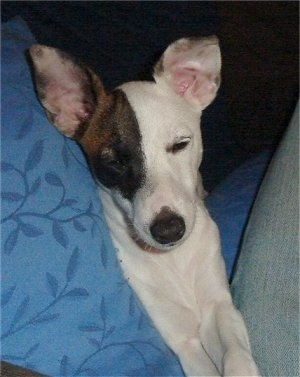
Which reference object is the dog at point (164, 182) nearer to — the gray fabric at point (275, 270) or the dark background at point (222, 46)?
the gray fabric at point (275, 270)

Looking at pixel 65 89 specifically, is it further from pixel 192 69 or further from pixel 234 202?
pixel 234 202

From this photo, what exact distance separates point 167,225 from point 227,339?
0.38 metres

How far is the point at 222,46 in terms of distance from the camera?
2.74 meters

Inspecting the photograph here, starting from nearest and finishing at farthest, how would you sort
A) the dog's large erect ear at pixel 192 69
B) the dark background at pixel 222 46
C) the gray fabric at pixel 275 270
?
the gray fabric at pixel 275 270 < the dog's large erect ear at pixel 192 69 < the dark background at pixel 222 46

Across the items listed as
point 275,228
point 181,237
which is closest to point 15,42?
point 181,237

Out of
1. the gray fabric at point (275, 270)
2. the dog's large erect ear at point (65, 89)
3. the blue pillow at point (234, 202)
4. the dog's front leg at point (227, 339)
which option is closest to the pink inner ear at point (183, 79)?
the dog's large erect ear at point (65, 89)

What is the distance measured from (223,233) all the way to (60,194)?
0.70m

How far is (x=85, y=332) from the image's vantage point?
1.71m

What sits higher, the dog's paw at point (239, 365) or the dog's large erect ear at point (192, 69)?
the dog's large erect ear at point (192, 69)

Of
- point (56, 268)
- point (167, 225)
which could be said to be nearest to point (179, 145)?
point (167, 225)

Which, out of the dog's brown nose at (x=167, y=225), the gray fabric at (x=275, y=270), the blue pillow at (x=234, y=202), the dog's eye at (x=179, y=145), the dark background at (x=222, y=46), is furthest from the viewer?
the dark background at (x=222, y=46)

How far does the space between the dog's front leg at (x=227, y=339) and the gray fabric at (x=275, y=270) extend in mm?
29

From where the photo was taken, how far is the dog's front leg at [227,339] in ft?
5.32

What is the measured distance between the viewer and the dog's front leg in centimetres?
162
